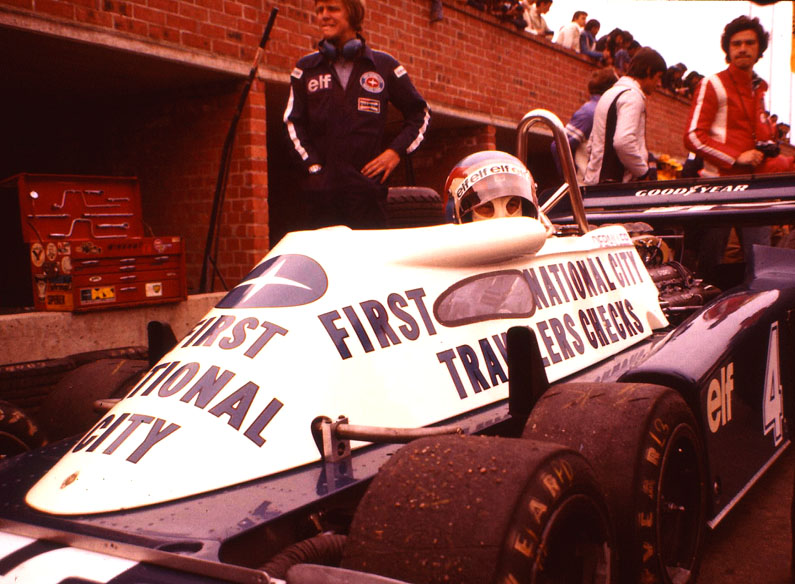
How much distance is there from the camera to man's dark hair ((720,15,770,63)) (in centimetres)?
507

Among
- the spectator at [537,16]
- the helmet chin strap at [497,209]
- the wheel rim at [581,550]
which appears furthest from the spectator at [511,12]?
the wheel rim at [581,550]

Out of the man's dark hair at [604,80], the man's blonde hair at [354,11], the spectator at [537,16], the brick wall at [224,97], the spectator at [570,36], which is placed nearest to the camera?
the man's blonde hair at [354,11]

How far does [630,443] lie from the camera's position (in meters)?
1.72

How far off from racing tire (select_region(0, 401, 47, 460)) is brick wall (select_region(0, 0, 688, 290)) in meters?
2.73

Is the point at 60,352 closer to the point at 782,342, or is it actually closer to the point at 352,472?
the point at 352,472

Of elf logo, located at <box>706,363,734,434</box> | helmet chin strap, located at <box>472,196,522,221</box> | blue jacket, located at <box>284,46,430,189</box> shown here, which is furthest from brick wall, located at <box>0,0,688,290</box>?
elf logo, located at <box>706,363,734,434</box>

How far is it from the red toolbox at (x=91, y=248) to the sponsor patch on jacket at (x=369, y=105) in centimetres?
167

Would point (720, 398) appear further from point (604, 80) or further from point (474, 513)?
point (604, 80)

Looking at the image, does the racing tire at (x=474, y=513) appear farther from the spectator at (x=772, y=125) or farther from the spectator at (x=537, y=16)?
the spectator at (x=537, y=16)

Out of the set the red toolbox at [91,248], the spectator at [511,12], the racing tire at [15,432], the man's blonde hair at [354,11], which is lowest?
the racing tire at [15,432]

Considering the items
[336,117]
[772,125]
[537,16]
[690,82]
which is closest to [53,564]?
[336,117]

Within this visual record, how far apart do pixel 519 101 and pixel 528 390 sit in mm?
7988

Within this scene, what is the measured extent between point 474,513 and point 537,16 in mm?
10556

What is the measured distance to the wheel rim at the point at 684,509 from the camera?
6.48 ft
